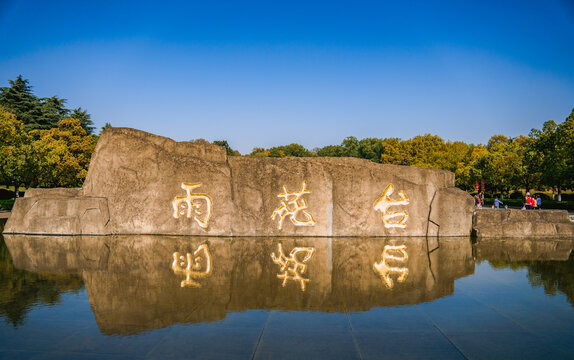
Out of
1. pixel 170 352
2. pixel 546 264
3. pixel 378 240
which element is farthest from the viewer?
pixel 378 240

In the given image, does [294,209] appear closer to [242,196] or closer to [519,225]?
[242,196]

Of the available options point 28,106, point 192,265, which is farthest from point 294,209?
point 28,106

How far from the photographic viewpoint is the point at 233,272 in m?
7.94

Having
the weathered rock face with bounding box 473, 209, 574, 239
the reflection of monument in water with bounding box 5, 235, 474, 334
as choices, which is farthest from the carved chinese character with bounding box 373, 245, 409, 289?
the weathered rock face with bounding box 473, 209, 574, 239

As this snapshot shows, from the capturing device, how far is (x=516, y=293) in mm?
6887

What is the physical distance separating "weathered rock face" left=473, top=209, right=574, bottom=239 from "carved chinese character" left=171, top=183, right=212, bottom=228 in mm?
10717

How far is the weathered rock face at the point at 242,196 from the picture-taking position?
1339cm

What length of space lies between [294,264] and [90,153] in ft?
93.6

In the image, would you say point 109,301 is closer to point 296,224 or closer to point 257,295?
point 257,295

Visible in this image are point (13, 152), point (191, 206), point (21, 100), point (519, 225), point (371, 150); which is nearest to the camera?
point (191, 206)

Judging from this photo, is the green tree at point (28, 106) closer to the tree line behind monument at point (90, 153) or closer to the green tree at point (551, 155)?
the tree line behind monument at point (90, 153)

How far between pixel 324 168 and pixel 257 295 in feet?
27.2

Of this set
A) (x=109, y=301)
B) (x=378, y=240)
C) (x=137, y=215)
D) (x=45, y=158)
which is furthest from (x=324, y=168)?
(x=45, y=158)

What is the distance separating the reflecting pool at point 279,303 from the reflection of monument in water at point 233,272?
0.12 ft
